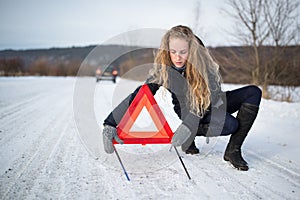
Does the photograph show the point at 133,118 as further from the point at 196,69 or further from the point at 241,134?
the point at 241,134

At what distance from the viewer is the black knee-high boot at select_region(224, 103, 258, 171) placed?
2.46 m

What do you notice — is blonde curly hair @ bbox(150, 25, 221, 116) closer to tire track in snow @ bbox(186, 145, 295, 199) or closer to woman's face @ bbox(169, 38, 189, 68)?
woman's face @ bbox(169, 38, 189, 68)

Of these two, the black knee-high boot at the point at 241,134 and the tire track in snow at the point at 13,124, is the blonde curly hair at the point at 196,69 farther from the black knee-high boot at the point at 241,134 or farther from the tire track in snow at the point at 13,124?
the tire track in snow at the point at 13,124

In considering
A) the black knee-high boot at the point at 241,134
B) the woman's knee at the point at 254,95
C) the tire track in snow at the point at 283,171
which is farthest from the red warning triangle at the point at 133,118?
the tire track in snow at the point at 283,171

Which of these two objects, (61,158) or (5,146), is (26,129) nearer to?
(5,146)

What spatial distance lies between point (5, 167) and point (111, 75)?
17.5 metres

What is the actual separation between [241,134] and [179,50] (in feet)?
3.59

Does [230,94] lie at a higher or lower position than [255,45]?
lower

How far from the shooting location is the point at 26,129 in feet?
13.1

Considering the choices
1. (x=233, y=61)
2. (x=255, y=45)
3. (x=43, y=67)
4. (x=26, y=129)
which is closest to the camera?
(x=26, y=129)

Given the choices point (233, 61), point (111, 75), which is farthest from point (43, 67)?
point (233, 61)

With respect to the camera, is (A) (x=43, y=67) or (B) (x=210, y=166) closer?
(B) (x=210, y=166)

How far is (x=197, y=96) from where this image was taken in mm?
2498

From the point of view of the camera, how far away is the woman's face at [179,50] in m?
2.50
